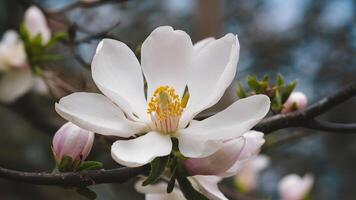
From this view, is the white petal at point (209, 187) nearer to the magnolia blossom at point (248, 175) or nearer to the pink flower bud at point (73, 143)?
the pink flower bud at point (73, 143)

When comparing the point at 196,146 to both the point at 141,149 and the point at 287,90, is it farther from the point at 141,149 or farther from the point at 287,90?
the point at 287,90

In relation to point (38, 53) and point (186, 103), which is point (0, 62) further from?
point (186, 103)

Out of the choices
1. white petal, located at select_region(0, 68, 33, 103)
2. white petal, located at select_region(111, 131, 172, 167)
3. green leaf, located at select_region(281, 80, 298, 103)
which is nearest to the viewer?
white petal, located at select_region(111, 131, 172, 167)

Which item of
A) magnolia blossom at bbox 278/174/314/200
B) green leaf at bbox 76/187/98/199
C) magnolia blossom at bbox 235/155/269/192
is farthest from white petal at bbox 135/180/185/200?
magnolia blossom at bbox 235/155/269/192

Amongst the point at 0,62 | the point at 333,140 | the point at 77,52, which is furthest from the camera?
the point at 333,140

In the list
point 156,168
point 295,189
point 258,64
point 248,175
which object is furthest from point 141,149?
point 258,64

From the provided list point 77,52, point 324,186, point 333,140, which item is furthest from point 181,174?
point 333,140

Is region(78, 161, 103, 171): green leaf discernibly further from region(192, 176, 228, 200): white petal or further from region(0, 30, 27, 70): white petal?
region(0, 30, 27, 70): white petal
